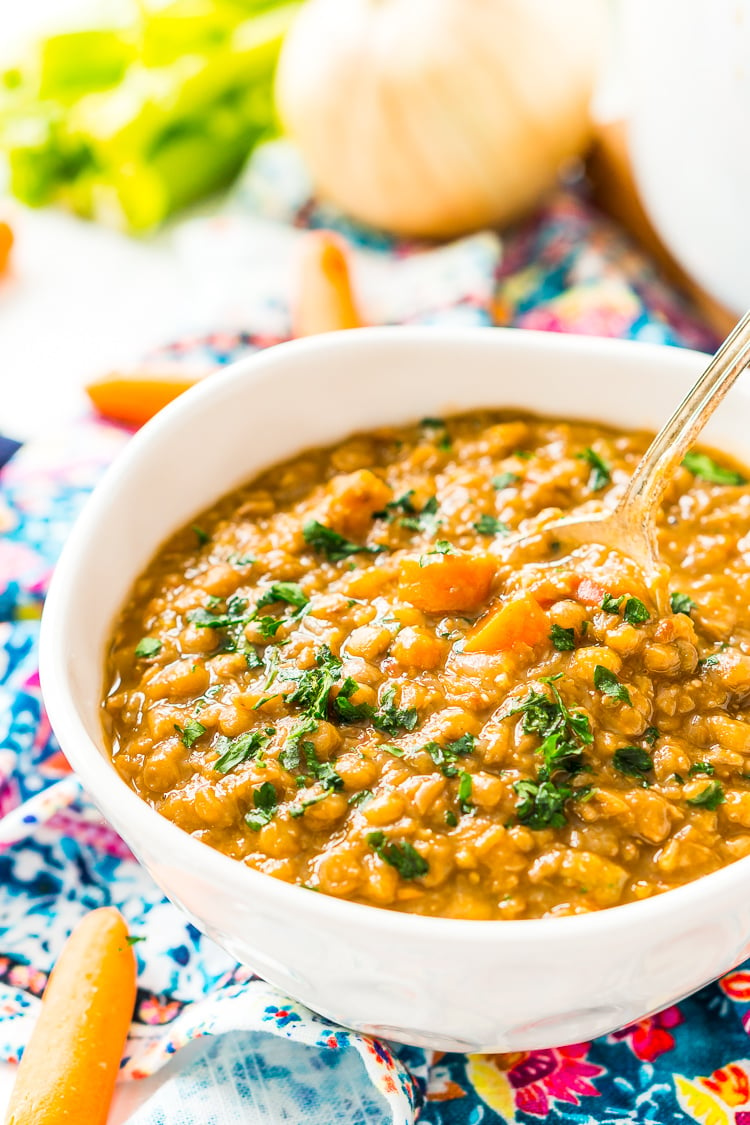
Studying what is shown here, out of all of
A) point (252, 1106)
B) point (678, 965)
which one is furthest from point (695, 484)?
point (252, 1106)

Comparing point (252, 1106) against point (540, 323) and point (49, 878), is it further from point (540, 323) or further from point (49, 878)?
point (540, 323)

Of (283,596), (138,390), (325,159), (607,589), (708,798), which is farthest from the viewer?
(325,159)

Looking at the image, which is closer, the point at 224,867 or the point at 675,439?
the point at 224,867

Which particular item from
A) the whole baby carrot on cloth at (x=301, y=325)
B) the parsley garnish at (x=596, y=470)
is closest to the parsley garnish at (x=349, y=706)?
the parsley garnish at (x=596, y=470)

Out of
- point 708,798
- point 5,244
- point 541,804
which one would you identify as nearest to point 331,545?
point 541,804

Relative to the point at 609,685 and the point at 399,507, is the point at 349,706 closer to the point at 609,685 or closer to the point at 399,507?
the point at 609,685

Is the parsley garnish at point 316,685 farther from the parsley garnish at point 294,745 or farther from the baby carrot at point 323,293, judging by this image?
the baby carrot at point 323,293

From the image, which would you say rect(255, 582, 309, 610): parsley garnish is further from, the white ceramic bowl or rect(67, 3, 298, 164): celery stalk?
rect(67, 3, 298, 164): celery stalk
